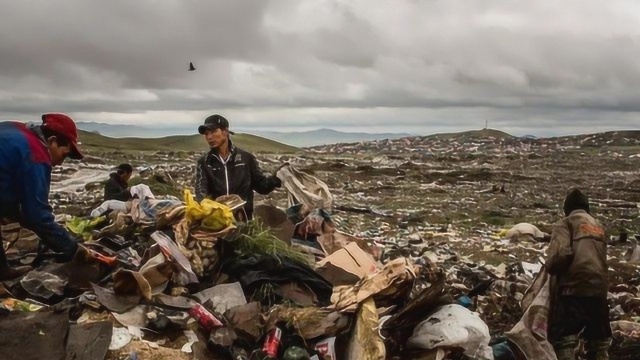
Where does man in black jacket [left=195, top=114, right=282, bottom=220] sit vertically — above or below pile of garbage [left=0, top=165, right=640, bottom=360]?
above

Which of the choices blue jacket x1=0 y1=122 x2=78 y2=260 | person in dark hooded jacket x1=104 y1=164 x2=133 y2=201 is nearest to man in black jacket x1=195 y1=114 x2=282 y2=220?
blue jacket x1=0 y1=122 x2=78 y2=260

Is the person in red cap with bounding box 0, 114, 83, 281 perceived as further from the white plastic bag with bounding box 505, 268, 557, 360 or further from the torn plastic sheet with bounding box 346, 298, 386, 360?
the white plastic bag with bounding box 505, 268, 557, 360

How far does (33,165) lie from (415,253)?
239 inches

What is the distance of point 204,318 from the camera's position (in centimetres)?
436

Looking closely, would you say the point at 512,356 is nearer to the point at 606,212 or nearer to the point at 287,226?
the point at 287,226

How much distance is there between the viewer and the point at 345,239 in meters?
6.13

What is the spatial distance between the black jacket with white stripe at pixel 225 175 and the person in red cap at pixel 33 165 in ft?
6.04

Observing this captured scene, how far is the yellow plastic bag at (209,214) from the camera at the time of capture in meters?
4.94

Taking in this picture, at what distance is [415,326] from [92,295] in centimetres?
202

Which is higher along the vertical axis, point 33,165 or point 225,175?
point 33,165

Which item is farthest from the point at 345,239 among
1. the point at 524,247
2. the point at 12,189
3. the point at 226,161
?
the point at 524,247

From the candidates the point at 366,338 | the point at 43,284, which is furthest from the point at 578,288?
the point at 43,284

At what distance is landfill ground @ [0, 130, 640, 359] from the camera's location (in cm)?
431

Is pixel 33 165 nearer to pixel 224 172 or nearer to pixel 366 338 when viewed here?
pixel 366 338
